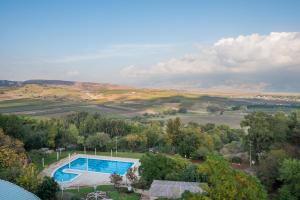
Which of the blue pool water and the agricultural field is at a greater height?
the agricultural field

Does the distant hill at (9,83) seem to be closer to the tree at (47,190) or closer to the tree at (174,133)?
the tree at (174,133)

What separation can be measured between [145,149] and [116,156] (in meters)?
4.67

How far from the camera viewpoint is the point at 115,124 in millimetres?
44656

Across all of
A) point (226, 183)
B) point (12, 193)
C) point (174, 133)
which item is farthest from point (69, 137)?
point (226, 183)

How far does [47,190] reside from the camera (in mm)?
19656

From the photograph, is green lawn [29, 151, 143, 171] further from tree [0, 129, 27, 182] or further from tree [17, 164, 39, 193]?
tree [17, 164, 39, 193]

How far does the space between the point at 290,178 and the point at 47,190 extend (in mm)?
14459

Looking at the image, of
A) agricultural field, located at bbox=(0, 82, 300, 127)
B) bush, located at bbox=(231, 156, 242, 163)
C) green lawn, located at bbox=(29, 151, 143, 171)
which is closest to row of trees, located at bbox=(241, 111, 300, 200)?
bush, located at bbox=(231, 156, 242, 163)

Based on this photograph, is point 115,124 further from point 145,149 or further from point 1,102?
point 1,102

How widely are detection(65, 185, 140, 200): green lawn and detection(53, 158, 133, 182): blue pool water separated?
444 centimetres

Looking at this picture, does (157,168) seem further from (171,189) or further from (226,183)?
(226,183)

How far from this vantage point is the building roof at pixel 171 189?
18569 mm

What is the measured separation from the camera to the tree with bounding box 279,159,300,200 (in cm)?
1853

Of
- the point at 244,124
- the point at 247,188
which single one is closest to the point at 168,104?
the point at 244,124
